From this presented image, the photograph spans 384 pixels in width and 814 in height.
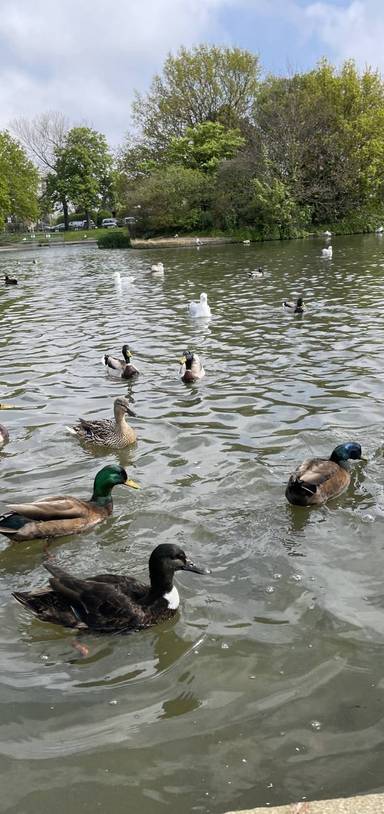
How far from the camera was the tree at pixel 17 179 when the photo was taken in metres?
72.6

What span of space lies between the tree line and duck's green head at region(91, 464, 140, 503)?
39.8m

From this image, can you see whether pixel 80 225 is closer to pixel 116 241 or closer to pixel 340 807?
pixel 116 241

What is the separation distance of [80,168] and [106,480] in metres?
81.3

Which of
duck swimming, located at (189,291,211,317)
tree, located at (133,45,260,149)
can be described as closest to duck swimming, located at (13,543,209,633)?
duck swimming, located at (189,291,211,317)

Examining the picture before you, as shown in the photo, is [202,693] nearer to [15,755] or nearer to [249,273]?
[15,755]

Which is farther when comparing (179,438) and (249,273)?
(249,273)

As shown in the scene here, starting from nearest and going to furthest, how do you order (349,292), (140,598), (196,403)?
(140,598) < (196,403) < (349,292)

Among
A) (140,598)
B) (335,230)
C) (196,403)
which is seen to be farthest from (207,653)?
(335,230)

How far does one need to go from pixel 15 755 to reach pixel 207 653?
49.1 inches

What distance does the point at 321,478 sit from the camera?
18.3 feet

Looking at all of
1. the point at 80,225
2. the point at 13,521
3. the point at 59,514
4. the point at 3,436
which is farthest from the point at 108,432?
the point at 80,225

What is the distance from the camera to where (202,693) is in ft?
11.4

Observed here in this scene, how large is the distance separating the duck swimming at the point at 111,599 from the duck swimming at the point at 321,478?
5.27 ft

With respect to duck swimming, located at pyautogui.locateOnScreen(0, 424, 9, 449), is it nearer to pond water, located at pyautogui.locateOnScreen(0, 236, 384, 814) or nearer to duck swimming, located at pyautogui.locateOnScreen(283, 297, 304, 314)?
pond water, located at pyautogui.locateOnScreen(0, 236, 384, 814)
